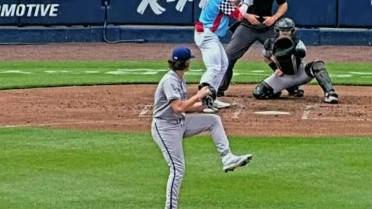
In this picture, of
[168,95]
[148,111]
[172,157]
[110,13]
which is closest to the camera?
[168,95]

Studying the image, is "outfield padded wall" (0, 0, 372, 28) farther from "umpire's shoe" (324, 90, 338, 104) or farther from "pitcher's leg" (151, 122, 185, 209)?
"pitcher's leg" (151, 122, 185, 209)

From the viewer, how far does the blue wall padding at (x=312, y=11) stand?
80.5 ft

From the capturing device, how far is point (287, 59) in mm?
15703

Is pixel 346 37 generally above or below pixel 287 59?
below

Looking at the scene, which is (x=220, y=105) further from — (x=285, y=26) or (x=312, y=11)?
(x=312, y=11)

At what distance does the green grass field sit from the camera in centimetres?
988

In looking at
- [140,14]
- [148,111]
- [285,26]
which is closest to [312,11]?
[140,14]

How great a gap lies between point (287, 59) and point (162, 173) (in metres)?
5.00

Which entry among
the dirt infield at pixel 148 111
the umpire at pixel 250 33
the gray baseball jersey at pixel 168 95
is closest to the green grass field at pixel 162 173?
the dirt infield at pixel 148 111

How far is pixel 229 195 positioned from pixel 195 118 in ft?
3.02

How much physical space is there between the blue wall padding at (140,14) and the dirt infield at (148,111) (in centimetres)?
733

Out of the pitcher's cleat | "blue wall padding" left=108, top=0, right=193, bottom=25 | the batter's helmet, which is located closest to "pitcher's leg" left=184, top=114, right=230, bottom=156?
the pitcher's cleat

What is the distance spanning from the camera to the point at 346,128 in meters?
13.8

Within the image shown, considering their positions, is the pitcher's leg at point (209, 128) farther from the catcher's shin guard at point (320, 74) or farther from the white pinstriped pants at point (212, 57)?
the catcher's shin guard at point (320, 74)
